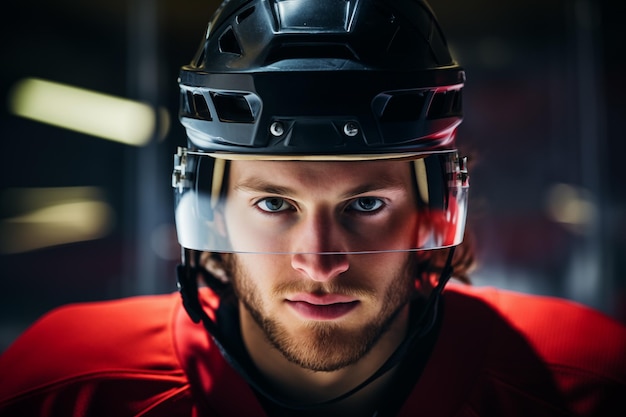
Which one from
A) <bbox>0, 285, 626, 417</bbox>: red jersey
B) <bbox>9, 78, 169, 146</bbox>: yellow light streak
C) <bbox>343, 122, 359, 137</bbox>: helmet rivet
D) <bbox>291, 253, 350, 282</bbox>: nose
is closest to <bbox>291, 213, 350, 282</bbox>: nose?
<bbox>291, 253, 350, 282</bbox>: nose

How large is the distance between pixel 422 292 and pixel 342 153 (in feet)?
→ 1.42

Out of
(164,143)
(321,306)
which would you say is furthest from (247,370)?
(164,143)

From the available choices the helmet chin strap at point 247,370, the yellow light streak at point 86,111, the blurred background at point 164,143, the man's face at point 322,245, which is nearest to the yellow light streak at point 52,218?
the blurred background at point 164,143

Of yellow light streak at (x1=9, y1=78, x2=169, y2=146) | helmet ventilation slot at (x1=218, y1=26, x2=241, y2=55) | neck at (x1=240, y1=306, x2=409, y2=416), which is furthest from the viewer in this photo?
yellow light streak at (x1=9, y1=78, x2=169, y2=146)

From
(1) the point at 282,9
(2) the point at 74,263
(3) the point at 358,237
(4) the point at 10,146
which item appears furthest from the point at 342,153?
(2) the point at 74,263

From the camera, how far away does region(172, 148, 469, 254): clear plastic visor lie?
110cm

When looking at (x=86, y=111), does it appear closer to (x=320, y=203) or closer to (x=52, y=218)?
(x=52, y=218)

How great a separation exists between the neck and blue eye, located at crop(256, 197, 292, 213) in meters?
0.25

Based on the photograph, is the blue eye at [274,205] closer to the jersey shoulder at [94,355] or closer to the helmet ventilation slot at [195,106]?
the helmet ventilation slot at [195,106]

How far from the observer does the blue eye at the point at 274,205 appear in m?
1.13

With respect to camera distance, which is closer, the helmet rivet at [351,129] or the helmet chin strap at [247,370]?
the helmet rivet at [351,129]

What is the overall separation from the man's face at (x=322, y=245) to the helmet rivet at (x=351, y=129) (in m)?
0.06

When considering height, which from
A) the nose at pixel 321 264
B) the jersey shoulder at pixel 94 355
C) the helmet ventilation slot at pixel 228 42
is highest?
the helmet ventilation slot at pixel 228 42

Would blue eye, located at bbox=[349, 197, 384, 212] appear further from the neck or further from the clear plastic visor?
the neck
